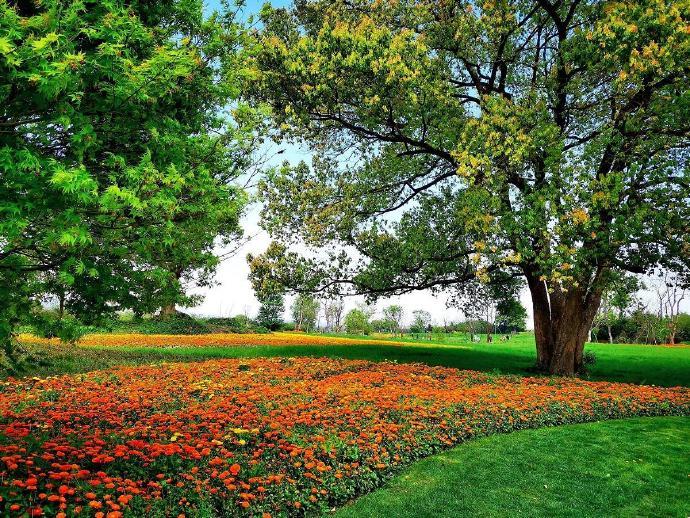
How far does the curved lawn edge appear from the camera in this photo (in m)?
6.67

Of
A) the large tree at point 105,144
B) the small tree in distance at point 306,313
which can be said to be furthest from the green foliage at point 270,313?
the large tree at point 105,144

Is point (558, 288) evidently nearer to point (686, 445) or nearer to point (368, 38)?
point (686, 445)

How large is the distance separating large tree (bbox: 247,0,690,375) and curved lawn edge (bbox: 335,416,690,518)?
5646mm

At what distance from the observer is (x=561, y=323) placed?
1898 cm

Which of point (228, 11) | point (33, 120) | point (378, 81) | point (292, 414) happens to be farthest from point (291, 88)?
point (33, 120)

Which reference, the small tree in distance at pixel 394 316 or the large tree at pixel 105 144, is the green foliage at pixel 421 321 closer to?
the small tree in distance at pixel 394 316

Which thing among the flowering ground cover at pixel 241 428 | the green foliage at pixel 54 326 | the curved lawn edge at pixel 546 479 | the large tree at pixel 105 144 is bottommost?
the curved lawn edge at pixel 546 479

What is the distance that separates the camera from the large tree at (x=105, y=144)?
4238mm

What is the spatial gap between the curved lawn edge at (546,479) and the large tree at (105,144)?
4.20 m

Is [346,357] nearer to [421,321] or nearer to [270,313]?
[270,313]

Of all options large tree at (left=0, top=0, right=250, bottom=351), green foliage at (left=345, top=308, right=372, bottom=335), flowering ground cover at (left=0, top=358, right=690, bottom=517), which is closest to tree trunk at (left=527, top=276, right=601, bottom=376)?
flowering ground cover at (left=0, top=358, right=690, bottom=517)

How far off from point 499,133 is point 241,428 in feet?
35.9

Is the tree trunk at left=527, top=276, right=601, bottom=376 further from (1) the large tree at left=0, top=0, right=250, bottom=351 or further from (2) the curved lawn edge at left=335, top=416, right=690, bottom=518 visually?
(1) the large tree at left=0, top=0, right=250, bottom=351

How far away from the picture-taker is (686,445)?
9.88 m
